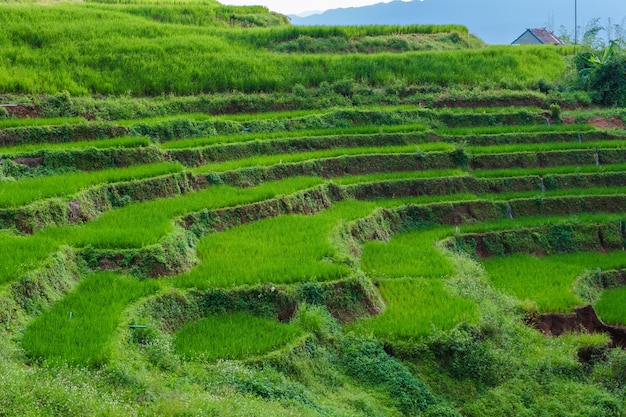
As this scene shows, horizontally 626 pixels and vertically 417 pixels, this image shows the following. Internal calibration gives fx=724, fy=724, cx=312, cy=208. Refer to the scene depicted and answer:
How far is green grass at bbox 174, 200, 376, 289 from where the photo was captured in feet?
30.6

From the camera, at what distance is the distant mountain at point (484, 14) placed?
460ft

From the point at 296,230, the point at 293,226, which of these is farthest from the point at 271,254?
the point at 293,226

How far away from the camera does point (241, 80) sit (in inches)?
725

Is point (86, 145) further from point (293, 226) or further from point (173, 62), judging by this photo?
point (173, 62)


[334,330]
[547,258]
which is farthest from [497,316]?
[547,258]

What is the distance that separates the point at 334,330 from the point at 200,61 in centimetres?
1158

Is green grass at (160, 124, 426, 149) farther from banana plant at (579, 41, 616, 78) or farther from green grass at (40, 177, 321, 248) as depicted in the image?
banana plant at (579, 41, 616, 78)

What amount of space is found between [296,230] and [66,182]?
3.60 metres

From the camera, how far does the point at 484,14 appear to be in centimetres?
15325

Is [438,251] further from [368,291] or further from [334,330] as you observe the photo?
[334,330]

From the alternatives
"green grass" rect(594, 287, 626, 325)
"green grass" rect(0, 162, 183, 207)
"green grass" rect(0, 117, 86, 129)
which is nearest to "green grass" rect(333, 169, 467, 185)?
"green grass" rect(0, 162, 183, 207)

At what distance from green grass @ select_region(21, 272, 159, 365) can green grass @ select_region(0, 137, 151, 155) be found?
14.2 feet

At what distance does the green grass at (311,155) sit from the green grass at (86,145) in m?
1.16

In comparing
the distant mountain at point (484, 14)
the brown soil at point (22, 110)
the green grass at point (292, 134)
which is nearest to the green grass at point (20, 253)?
the green grass at point (292, 134)
